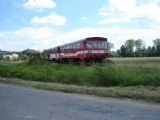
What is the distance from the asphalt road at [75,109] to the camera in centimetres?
940

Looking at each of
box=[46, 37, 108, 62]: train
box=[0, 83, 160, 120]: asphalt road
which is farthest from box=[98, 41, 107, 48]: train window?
box=[0, 83, 160, 120]: asphalt road

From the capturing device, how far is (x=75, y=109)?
10.6m

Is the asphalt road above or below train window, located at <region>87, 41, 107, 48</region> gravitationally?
below

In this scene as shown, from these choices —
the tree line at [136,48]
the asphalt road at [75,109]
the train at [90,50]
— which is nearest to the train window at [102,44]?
the train at [90,50]

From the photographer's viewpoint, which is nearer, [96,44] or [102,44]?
[96,44]

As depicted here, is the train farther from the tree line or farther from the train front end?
the tree line

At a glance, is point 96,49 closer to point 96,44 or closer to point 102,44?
point 96,44

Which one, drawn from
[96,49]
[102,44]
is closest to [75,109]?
[96,49]

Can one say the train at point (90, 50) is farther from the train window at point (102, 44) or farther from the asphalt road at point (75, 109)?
the asphalt road at point (75, 109)

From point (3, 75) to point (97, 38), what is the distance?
486 inches

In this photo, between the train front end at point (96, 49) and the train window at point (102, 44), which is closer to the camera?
the train front end at point (96, 49)

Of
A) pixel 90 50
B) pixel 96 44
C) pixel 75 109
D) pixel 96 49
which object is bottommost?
pixel 75 109

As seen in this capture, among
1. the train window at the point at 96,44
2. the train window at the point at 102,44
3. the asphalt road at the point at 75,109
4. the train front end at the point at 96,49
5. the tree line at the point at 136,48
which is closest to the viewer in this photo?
the asphalt road at the point at 75,109

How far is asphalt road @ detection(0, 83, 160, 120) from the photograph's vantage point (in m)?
9.40
